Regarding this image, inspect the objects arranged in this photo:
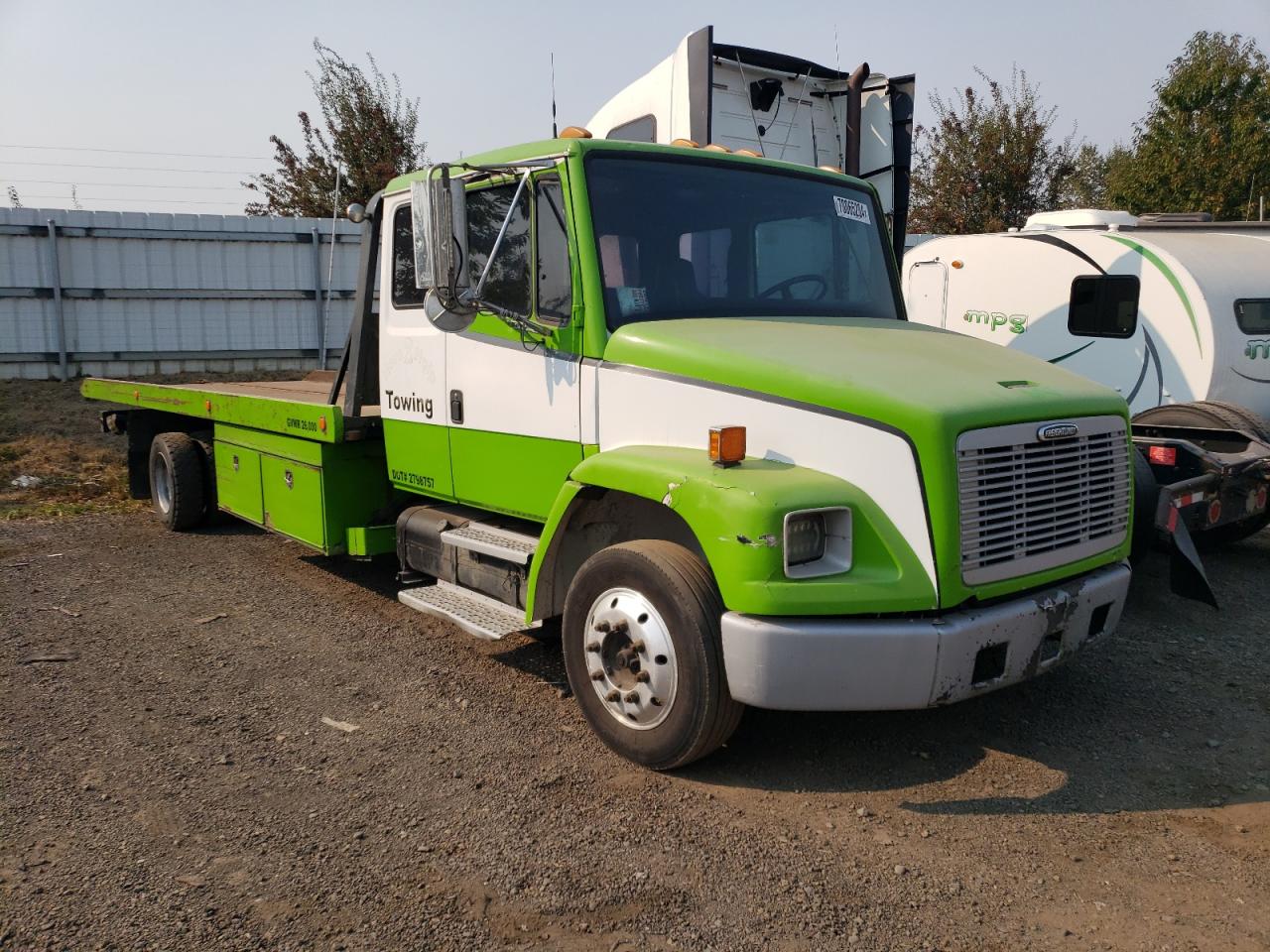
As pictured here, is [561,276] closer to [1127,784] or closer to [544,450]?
[544,450]

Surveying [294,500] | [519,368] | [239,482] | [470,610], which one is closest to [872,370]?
[519,368]

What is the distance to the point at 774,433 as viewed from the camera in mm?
3930

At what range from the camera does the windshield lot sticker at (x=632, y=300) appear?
4.48 meters

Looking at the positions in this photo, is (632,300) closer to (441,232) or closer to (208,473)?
(441,232)

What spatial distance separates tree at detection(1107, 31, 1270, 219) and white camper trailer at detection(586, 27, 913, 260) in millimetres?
15177

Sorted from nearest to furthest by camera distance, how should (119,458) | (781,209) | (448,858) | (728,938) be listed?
(728,938), (448,858), (781,209), (119,458)

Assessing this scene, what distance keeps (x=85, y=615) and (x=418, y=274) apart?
3.34 m

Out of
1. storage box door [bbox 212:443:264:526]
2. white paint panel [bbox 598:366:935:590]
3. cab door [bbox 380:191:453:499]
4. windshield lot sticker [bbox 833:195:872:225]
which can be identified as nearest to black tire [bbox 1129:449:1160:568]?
windshield lot sticker [bbox 833:195:872:225]

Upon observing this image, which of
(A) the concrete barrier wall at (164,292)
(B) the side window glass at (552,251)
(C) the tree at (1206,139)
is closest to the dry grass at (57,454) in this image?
(A) the concrete barrier wall at (164,292)

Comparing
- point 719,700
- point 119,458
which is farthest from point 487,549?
point 119,458

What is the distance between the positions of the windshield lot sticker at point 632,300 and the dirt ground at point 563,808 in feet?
5.99

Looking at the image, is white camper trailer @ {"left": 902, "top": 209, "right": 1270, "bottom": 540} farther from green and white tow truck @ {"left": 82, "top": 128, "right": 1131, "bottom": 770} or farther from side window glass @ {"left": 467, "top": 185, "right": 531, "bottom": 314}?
side window glass @ {"left": 467, "top": 185, "right": 531, "bottom": 314}

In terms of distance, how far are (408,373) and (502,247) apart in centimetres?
114

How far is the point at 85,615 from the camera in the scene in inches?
245
